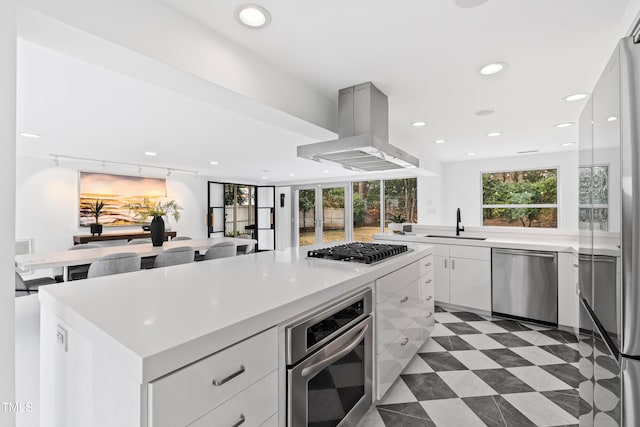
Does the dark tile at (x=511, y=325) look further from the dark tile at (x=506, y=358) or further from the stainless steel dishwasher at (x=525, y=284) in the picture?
the dark tile at (x=506, y=358)

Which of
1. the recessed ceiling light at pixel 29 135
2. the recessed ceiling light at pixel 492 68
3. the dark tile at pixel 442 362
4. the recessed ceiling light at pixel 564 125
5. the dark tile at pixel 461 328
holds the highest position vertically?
the recessed ceiling light at pixel 564 125

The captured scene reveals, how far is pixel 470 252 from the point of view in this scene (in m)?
3.40

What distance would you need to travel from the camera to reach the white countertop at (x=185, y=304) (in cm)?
75

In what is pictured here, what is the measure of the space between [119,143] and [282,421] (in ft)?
14.0

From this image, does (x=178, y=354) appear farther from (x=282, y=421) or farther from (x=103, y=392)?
(x=282, y=421)

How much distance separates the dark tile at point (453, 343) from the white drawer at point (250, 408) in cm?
206

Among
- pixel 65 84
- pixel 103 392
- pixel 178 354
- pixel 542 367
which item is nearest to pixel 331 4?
pixel 178 354

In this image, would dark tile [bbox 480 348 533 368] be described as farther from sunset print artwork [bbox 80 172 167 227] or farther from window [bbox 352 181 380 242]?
sunset print artwork [bbox 80 172 167 227]

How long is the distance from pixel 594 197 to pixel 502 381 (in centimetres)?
152

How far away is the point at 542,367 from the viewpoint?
2.25 m

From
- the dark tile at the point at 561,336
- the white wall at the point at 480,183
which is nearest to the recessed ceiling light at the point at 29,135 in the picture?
the dark tile at the point at 561,336

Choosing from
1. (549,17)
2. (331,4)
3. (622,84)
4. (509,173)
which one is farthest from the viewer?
(509,173)

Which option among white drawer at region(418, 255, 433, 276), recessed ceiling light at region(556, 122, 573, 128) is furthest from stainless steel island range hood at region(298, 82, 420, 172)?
recessed ceiling light at region(556, 122, 573, 128)

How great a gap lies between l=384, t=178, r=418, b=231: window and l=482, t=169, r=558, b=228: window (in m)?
1.40
